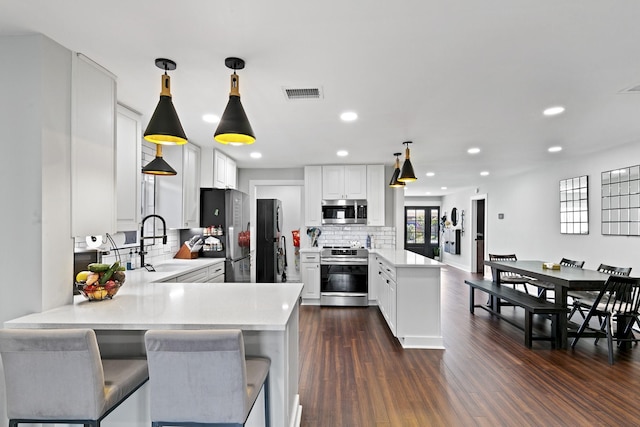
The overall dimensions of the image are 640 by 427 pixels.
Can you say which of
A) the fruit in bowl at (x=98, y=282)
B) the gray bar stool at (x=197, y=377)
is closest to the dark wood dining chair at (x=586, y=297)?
the gray bar stool at (x=197, y=377)

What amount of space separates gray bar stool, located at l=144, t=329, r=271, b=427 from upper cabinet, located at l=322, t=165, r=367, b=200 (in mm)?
4592

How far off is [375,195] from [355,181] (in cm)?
42

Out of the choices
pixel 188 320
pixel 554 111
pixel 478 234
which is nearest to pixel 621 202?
pixel 554 111

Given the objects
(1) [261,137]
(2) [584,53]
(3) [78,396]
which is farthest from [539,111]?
(3) [78,396]

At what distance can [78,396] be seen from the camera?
1.38 metres

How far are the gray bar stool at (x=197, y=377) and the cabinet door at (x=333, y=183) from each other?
4.58 metres

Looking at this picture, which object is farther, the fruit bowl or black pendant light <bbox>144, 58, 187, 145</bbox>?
the fruit bowl

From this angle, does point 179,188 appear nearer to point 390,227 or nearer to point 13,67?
point 13,67

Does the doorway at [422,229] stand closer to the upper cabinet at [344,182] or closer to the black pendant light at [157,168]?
the upper cabinet at [344,182]

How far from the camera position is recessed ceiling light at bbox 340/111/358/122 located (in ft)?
10.4

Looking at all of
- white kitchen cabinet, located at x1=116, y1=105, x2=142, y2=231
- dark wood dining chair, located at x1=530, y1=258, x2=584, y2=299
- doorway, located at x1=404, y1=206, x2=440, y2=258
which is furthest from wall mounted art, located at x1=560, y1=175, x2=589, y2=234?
doorway, located at x1=404, y1=206, x2=440, y2=258

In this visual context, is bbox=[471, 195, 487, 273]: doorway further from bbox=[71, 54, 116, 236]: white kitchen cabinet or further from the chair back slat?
bbox=[71, 54, 116, 236]: white kitchen cabinet

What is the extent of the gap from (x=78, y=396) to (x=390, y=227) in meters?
5.16

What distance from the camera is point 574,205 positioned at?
17.5 ft
